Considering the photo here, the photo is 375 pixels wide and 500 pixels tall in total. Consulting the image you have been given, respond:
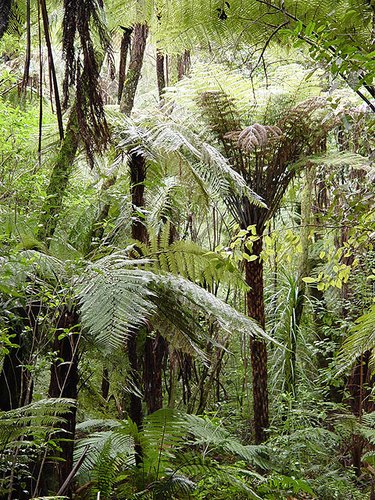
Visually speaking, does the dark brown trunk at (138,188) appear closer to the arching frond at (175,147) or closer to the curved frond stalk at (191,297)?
the arching frond at (175,147)

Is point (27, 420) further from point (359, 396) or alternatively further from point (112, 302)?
point (359, 396)

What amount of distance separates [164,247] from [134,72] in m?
1.81

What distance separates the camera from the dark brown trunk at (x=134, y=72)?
4.35 meters

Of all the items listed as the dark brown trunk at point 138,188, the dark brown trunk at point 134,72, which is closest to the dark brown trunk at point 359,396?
the dark brown trunk at point 138,188

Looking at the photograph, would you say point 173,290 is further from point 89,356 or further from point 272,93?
point 272,93

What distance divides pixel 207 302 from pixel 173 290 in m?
0.15

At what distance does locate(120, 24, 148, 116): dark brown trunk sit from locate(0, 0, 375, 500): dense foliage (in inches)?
0.6

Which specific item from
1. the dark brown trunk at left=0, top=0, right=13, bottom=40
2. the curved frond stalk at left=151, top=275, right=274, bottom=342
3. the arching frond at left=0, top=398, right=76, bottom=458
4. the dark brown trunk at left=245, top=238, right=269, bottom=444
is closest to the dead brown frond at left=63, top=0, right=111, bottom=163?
the dark brown trunk at left=0, top=0, right=13, bottom=40

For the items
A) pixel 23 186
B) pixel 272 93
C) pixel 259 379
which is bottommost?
pixel 259 379

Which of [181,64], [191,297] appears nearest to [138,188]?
[191,297]

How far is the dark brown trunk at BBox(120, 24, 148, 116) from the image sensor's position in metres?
4.35

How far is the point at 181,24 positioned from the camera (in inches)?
145

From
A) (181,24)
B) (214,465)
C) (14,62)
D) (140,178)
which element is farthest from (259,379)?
(14,62)

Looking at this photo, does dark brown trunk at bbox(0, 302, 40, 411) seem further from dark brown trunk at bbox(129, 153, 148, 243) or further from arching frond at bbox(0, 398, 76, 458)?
dark brown trunk at bbox(129, 153, 148, 243)
